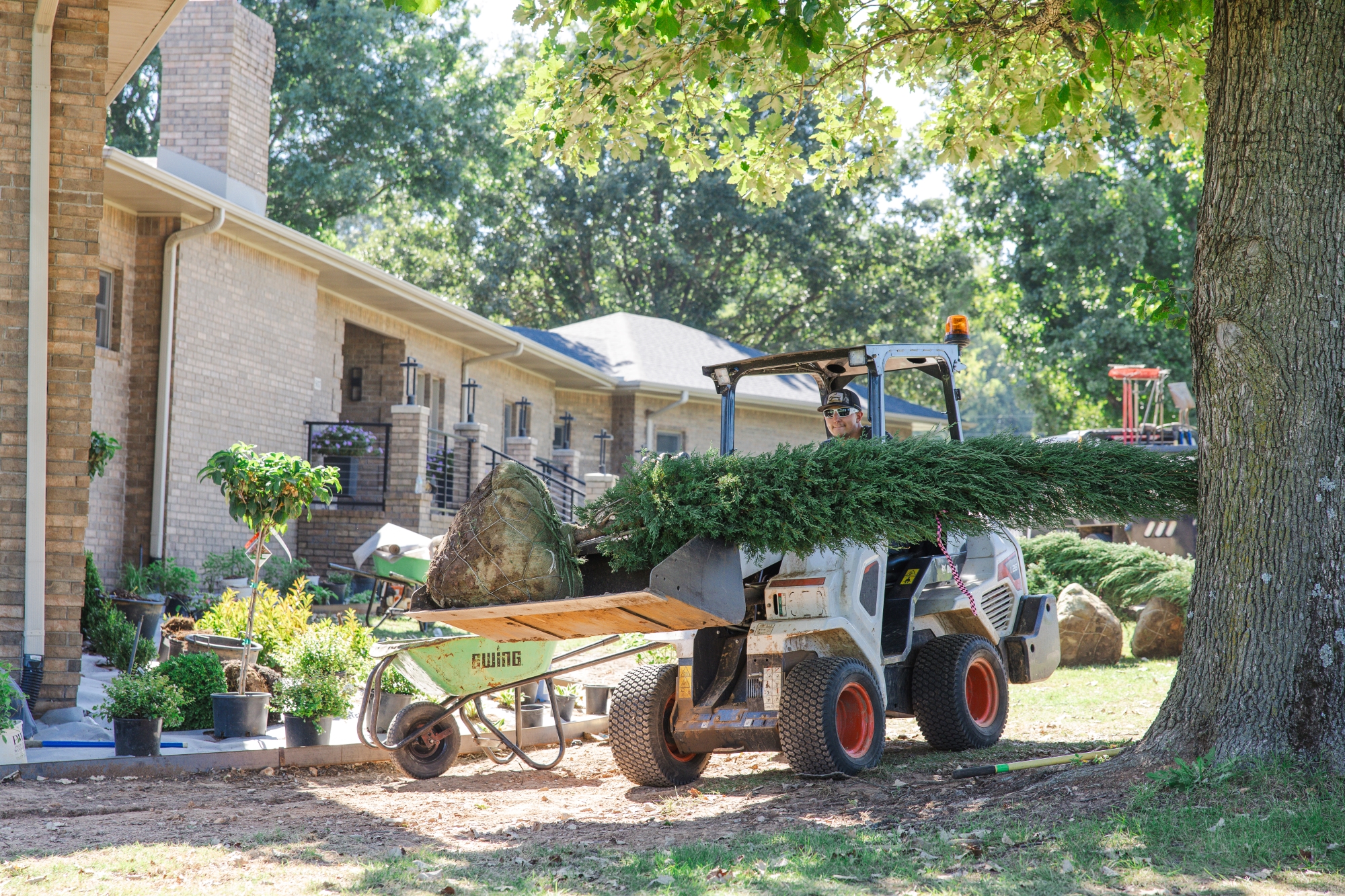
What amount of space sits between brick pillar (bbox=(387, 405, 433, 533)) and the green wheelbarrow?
9.14 metres

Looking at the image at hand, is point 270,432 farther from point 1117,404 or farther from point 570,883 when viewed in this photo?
point 1117,404

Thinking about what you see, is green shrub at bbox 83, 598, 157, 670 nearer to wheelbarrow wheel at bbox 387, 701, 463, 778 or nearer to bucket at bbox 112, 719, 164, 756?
bucket at bbox 112, 719, 164, 756

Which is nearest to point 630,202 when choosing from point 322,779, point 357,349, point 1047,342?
point 1047,342

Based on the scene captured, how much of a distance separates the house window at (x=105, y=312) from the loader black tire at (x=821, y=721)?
10194 millimetres

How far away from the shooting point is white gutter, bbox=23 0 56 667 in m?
8.56

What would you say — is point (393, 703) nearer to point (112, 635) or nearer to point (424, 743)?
point (424, 743)

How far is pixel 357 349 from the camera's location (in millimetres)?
19797

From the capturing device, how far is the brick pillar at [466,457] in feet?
63.8

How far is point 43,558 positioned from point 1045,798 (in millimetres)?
7079

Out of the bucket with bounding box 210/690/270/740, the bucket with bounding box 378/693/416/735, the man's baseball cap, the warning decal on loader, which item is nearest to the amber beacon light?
the man's baseball cap

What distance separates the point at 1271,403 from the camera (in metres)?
5.54

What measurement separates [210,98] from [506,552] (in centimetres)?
1262

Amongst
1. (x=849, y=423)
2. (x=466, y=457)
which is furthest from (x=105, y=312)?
(x=849, y=423)

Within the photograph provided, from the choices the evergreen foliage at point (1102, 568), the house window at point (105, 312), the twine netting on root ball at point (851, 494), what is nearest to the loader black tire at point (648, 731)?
the twine netting on root ball at point (851, 494)
